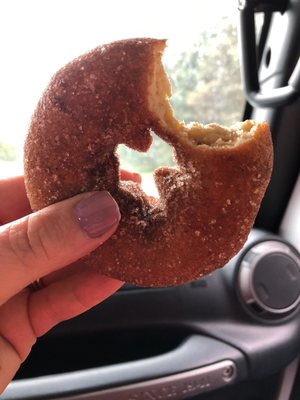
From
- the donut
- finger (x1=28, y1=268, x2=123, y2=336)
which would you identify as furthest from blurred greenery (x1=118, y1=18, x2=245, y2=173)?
the donut

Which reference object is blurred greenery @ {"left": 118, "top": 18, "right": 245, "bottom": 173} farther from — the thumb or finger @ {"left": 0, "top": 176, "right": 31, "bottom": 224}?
the thumb

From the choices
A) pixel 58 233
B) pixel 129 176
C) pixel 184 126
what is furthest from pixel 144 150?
pixel 129 176

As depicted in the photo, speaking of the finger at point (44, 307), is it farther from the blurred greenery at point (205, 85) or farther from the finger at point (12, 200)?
the blurred greenery at point (205, 85)

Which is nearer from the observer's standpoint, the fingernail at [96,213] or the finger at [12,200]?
the fingernail at [96,213]

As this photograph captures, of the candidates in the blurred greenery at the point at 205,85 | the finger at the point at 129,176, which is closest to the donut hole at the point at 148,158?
the blurred greenery at the point at 205,85

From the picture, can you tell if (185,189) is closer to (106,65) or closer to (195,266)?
(195,266)

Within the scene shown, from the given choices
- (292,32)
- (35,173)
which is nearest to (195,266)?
(35,173)

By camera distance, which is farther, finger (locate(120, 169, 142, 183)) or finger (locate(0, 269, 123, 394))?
finger (locate(120, 169, 142, 183))

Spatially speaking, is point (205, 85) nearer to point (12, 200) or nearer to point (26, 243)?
point (12, 200)
